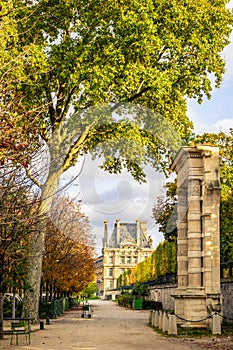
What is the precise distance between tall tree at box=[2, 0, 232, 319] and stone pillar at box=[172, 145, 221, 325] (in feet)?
9.15

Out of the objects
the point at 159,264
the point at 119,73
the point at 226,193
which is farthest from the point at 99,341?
the point at 159,264

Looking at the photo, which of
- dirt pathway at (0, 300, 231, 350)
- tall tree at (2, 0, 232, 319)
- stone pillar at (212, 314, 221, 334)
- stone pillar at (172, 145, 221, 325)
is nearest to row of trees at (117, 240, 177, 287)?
tall tree at (2, 0, 232, 319)

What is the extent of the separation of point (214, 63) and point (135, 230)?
1304 cm

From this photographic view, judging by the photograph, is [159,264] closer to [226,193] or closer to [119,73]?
[226,193]

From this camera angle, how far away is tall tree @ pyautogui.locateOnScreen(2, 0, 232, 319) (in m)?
26.3

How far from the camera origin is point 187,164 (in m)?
25.5

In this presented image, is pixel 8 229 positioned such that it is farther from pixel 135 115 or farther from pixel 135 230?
pixel 135 115

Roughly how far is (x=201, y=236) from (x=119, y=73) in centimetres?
828

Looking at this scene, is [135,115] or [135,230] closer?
[135,230]

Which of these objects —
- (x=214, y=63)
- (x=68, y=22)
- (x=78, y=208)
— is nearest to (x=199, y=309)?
(x=214, y=63)

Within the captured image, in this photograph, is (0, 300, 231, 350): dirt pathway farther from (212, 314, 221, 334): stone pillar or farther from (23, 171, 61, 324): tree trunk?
(23, 171, 61, 324): tree trunk

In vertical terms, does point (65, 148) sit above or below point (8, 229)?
above

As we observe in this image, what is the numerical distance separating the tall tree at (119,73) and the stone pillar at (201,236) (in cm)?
279

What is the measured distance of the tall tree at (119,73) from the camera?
2627cm
